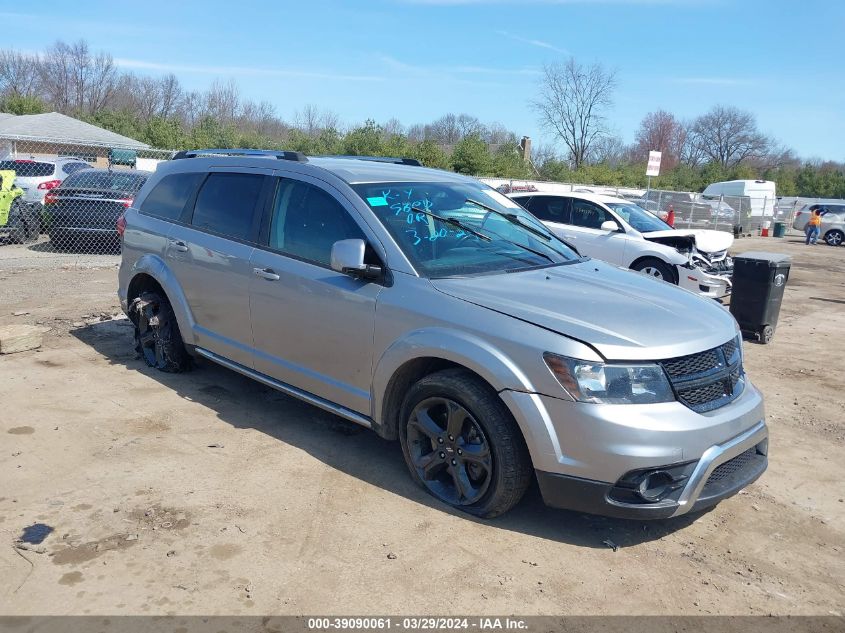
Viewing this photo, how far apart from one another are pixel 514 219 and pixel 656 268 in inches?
275

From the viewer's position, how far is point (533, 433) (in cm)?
364

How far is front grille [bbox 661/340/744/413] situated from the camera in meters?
3.65

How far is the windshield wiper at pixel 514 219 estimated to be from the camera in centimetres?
511

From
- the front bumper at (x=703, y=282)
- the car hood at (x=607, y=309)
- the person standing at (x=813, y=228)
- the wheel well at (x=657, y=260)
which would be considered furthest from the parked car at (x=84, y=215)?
the person standing at (x=813, y=228)

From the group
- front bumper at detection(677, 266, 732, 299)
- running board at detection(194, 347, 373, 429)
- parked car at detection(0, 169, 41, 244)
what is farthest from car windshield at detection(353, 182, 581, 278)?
parked car at detection(0, 169, 41, 244)

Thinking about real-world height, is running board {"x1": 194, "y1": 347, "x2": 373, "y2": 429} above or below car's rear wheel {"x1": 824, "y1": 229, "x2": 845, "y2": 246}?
above

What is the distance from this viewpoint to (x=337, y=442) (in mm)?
5047

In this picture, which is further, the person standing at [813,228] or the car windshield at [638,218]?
the person standing at [813,228]

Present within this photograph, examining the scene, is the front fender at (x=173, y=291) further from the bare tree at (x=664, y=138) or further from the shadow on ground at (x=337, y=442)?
the bare tree at (x=664, y=138)

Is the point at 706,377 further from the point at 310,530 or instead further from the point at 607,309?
the point at 310,530

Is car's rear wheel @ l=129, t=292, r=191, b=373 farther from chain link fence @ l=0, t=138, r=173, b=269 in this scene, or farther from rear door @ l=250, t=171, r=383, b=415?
chain link fence @ l=0, t=138, r=173, b=269

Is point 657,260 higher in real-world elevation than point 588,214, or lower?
lower

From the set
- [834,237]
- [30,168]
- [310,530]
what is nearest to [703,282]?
[310,530]

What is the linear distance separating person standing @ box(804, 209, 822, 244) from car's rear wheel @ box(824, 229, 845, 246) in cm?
53
